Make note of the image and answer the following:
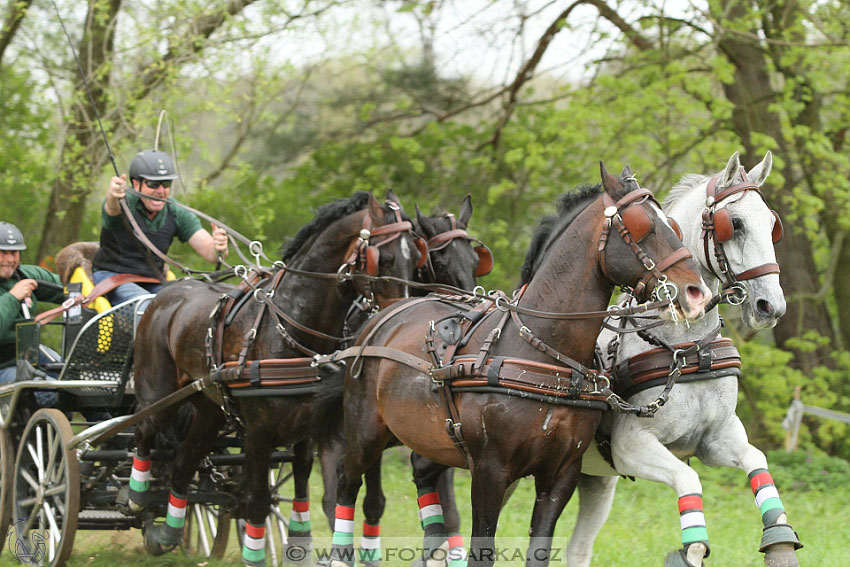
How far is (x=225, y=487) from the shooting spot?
6.42 metres

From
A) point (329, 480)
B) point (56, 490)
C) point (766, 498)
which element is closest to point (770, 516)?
point (766, 498)

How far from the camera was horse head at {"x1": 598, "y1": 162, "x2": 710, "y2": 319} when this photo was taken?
3.87 metres

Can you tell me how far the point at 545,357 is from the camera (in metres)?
4.19

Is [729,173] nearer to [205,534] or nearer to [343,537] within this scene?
[343,537]

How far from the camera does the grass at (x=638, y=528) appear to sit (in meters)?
6.58

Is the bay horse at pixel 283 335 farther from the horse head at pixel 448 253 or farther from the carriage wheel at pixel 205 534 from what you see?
the carriage wheel at pixel 205 534

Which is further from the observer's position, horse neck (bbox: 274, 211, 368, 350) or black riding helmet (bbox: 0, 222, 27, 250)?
black riding helmet (bbox: 0, 222, 27, 250)

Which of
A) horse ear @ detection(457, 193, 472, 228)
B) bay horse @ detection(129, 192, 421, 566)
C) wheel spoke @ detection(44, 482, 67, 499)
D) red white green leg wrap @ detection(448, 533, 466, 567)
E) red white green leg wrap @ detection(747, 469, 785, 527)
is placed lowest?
red white green leg wrap @ detection(448, 533, 466, 567)

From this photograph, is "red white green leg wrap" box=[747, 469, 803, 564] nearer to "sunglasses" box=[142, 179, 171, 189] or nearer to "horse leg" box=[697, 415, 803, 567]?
"horse leg" box=[697, 415, 803, 567]

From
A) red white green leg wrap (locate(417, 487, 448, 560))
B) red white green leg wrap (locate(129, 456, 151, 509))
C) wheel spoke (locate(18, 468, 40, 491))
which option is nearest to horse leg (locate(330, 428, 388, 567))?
red white green leg wrap (locate(417, 487, 448, 560))

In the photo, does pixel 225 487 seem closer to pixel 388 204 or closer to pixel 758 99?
pixel 388 204

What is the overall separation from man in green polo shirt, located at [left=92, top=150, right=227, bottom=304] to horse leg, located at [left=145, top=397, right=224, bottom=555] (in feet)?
3.68

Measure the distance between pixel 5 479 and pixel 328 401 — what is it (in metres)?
2.65

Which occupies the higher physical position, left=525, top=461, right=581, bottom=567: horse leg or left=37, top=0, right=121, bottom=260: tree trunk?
left=37, top=0, right=121, bottom=260: tree trunk
